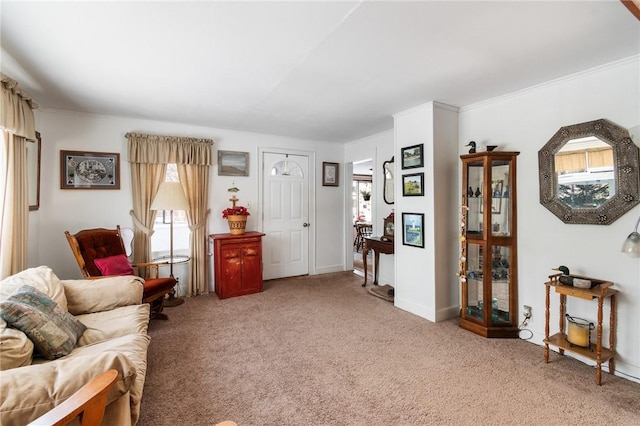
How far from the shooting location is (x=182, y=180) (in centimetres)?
414

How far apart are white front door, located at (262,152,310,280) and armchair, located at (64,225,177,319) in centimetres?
185

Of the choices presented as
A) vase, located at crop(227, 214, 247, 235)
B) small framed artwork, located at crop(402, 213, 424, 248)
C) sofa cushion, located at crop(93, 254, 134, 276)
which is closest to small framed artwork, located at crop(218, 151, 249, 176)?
vase, located at crop(227, 214, 247, 235)

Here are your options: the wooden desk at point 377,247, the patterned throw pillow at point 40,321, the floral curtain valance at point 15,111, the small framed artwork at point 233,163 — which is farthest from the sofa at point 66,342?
the wooden desk at point 377,247

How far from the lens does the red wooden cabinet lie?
13.3 feet

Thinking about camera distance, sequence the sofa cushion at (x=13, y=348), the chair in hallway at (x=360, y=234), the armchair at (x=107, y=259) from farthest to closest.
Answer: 1. the chair in hallway at (x=360, y=234)
2. the armchair at (x=107, y=259)
3. the sofa cushion at (x=13, y=348)

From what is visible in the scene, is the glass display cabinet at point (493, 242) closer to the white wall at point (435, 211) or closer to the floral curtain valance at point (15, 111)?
the white wall at point (435, 211)

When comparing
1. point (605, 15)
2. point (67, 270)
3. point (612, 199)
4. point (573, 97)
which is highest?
point (605, 15)

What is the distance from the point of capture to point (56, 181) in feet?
11.6

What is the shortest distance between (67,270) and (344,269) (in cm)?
412

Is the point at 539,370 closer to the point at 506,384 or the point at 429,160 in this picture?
the point at 506,384

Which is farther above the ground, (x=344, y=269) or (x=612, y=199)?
(x=612, y=199)

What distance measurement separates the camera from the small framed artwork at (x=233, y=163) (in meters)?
4.50

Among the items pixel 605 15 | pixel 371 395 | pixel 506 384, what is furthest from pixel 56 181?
pixel 605 15

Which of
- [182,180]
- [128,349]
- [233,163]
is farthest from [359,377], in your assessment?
[233,163]
